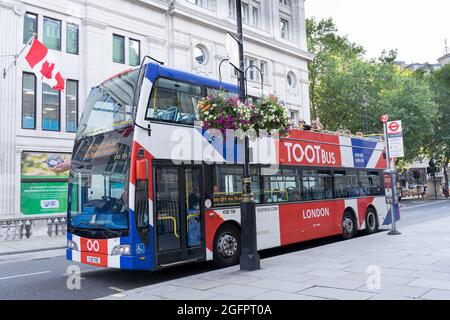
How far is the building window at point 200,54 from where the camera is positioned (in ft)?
93.8

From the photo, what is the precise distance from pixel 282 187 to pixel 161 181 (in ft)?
14.0

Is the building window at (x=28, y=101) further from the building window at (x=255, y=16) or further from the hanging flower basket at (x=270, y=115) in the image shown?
the building window at (x=255, y=16)

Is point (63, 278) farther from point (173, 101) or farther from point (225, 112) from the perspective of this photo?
point (225, 112)

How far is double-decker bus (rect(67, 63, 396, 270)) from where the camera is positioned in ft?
25.7

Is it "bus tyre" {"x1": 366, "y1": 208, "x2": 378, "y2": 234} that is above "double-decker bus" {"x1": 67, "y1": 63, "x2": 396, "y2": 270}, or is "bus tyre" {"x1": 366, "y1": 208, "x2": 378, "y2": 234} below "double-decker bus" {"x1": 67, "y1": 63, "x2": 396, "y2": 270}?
below

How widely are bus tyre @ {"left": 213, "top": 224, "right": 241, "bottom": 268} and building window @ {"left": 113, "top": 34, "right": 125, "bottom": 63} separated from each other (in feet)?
58.1

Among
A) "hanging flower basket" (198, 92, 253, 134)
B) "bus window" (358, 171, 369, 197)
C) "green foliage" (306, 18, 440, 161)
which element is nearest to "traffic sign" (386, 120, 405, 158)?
"bus window" (358, 171, 369, 197)

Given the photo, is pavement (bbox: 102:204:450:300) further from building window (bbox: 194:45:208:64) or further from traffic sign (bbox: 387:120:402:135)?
building window (bbox: 194:45:208:64)

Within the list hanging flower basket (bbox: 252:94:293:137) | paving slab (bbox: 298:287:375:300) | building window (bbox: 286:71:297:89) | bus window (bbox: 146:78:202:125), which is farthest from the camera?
building window (bbox: 286:71:297:89)

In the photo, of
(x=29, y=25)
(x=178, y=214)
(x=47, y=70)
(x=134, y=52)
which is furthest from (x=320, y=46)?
(x=178, y=214)

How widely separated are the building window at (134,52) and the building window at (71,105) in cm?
401

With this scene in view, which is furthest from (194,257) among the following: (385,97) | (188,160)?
(385,97)

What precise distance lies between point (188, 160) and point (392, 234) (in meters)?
9.03
